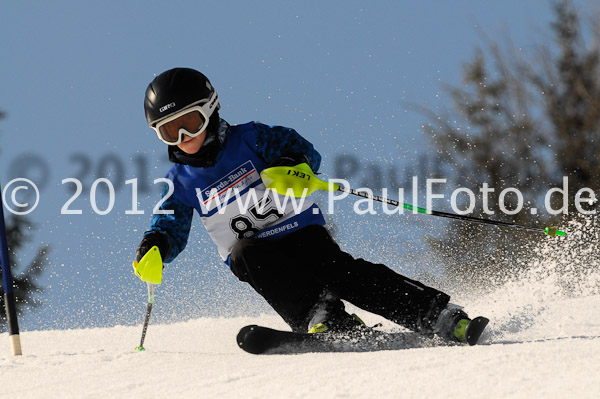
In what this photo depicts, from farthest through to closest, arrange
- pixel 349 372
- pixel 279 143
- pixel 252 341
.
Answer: pixel 279 143, pixel 252 341, pixel 349 372

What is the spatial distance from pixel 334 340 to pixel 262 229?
776 mm

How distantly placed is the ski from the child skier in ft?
0.23

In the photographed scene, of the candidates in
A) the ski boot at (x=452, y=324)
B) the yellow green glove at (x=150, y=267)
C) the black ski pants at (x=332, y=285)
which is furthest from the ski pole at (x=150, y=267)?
the ski boot at (x=452, y=324)

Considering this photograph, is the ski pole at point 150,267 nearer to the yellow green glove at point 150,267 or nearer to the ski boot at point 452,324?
the yellow green glove at point 150,267

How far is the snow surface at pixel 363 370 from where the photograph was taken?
2268 millimetres

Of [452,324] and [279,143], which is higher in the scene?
[279,143]

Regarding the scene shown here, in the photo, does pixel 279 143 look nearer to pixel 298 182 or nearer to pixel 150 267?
pixel 298 182

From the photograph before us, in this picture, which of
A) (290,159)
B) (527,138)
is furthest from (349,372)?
(527,138)

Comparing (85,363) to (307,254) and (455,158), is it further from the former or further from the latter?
(455,158)

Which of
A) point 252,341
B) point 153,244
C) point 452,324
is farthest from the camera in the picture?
point 153,244

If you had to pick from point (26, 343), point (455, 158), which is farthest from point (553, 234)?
point (455, 158)

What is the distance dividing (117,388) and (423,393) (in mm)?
1256

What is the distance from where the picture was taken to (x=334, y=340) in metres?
3.35

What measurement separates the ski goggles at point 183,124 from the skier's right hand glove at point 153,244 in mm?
527
